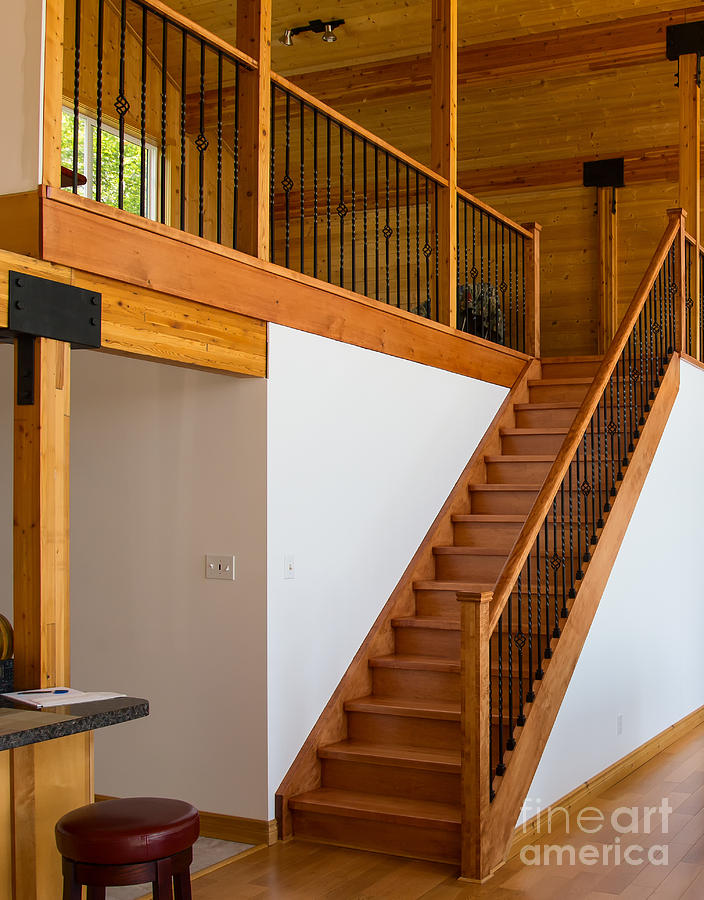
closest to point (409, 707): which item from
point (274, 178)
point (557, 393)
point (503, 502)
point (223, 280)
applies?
point (503, 502)

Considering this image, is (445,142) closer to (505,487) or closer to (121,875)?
(505,487)

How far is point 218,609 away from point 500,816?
4.71ft

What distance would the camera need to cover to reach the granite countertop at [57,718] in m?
2.77

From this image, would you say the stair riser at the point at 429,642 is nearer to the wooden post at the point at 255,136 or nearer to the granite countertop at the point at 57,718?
the wooden post at the point at 255,136

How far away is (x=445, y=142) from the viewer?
645 centimetres

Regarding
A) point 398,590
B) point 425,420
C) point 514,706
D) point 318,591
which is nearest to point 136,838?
point 318,591

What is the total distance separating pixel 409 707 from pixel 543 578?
112 cm

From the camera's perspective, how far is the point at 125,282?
387cm

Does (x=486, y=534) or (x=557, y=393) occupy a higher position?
(x=557, y=393)

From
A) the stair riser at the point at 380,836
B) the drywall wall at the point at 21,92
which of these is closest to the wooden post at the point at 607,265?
the stair riser at the point at 380,836

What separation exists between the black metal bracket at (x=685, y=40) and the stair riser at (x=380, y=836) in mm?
5570

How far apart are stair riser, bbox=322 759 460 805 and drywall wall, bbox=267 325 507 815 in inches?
9.2

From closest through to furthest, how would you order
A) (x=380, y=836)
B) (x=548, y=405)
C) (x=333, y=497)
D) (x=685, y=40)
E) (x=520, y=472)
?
(x=380, y=836) → (x=333, y=497) → (x=520, y=472) → (x=548, y=405) → (x=685, y=40)

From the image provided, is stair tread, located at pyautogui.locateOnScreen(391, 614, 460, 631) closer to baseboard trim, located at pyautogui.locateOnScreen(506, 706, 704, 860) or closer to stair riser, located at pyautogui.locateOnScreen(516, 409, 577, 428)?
baseboard trim, located at pyautogui.locateOnScreen(506, 706, 704, 860)
